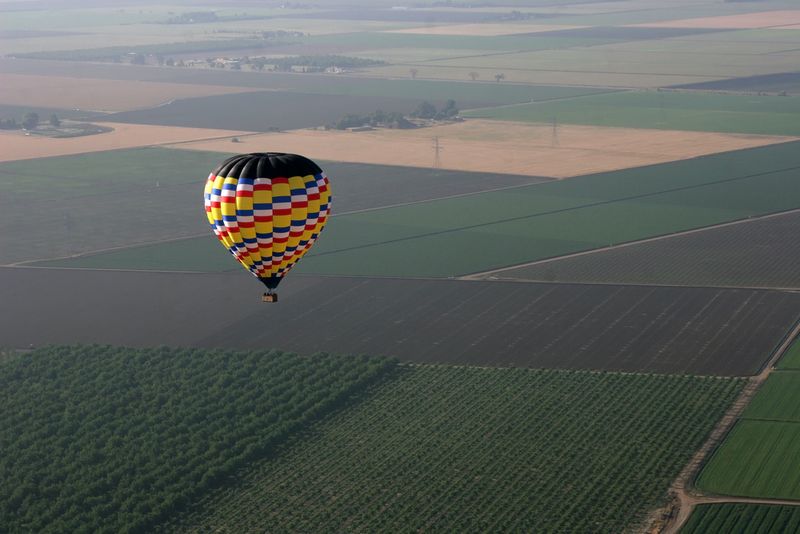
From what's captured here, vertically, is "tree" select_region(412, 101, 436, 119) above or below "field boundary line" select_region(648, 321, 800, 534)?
above

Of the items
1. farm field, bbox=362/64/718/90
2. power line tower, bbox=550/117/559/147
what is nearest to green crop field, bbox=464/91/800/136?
power line tower, bbox=550/117/559/147

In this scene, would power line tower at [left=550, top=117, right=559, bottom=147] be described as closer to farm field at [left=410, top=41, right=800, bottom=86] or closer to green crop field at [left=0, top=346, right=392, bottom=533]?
farm field at [left=410, top=41, right=800, bottom=86]

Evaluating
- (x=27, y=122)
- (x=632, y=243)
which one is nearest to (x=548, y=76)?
(x=27, y=122)

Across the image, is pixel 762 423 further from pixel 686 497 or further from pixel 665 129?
pixel 665 129

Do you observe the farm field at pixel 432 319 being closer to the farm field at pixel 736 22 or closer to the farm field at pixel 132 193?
the farm field at pixel 132 193

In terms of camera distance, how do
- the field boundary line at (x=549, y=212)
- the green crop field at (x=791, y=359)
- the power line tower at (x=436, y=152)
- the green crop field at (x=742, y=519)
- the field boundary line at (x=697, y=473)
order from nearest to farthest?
the green crop field at (x=742, y=519), the field boundary line at (x=697, y=473), the green crop field at (x=791, y=359), the field boundary line at (x=549, y=212), the power line tower at (x=436, y=152)

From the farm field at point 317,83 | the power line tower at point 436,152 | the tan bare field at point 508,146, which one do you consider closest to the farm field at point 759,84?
the farm field at point 317,83
